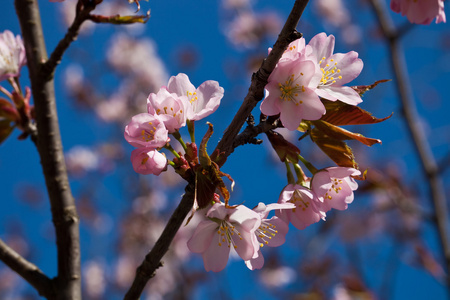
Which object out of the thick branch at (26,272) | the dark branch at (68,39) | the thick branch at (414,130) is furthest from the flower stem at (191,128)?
the thick branch at (414,130)

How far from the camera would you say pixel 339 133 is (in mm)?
752

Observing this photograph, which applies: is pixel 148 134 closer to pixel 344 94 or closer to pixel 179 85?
pixel 179 85

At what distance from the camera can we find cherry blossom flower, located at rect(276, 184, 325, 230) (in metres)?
0.82

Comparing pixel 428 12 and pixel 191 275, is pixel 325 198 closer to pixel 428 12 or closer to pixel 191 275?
pixel 428 12

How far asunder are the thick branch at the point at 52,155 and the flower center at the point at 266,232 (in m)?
0.49

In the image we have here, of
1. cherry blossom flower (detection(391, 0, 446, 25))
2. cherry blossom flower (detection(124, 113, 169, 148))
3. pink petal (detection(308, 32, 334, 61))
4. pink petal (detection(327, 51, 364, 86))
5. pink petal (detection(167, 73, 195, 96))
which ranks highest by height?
cherry blossom flower (detection(391, 0, 446, 25))

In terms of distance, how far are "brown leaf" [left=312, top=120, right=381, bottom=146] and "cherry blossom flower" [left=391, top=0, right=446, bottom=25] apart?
9.5 inches

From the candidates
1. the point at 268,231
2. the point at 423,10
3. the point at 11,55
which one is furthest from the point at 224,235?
the point at 11,55

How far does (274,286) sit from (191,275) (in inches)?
41.5

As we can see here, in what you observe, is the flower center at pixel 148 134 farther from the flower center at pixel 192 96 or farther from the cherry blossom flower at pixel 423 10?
the cherry blossom flower at pixel 423 10

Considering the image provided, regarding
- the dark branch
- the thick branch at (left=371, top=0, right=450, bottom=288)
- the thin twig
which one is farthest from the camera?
the thick branch at (left=371, top=0, right=450, bottom=288)

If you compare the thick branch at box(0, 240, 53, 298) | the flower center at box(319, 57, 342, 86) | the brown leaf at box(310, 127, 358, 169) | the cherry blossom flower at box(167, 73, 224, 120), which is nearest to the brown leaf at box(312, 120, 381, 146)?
the brown leaf at box(310, 127, 358, 169)

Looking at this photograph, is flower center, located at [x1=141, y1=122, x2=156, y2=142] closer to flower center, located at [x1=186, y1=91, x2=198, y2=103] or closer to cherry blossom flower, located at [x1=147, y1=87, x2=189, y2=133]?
cherry blossom flower, located at [x1=147, y1=87, x2=189, y2=133]

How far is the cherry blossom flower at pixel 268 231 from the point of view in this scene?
0.78 meters
